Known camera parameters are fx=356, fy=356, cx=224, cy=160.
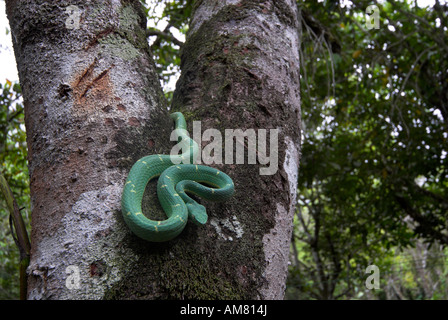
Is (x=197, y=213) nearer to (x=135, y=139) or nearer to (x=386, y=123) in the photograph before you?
(x=135, y=139)

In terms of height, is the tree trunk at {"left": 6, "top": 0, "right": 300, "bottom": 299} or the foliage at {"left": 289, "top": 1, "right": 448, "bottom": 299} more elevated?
the foliage at {"left": 289, "top": 1, "right": 448, "bottom": 299}

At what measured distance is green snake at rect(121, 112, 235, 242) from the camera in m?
1.57

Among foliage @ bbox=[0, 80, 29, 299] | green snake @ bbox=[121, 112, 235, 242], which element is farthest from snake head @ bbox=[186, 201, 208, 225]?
foliage @ bbox=[0, 80, 29, 299]

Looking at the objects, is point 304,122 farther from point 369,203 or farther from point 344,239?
point 344,239

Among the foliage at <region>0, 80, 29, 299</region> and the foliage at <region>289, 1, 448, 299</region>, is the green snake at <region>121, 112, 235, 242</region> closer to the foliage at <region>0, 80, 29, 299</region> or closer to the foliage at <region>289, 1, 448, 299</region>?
the foliage at <region>0, 80, 29, 299</region>

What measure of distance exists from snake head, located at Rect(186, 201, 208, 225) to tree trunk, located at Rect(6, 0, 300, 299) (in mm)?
34

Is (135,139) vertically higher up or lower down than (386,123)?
lower down

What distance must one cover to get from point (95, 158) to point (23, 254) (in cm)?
60

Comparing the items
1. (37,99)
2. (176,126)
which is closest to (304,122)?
(176,126)

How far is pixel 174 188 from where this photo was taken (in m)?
2.10

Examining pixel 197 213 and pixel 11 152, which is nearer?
pixel 197 213

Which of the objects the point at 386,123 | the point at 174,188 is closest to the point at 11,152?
the point at 174,188

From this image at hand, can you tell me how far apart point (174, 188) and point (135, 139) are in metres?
0.44

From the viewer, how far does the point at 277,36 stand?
240 cm
